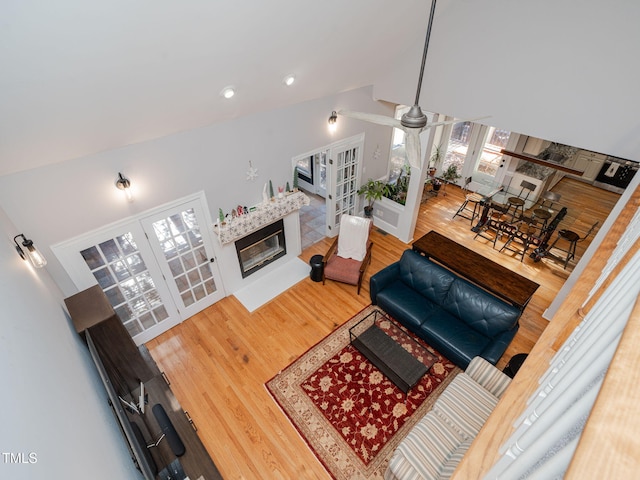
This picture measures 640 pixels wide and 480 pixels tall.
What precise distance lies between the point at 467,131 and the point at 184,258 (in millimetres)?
7365

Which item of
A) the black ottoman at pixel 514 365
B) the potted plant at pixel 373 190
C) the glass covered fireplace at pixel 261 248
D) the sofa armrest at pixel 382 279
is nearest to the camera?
the black ottoman at pixel 514 365

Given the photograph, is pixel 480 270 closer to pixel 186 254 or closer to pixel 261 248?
pixel 261 248

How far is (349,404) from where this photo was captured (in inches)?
159

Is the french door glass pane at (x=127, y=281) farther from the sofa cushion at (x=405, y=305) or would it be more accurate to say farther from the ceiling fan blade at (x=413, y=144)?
the ceiling fan blade at (x=413, y=144)

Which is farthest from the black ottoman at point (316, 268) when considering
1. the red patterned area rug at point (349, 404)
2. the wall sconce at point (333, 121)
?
the wall sconce at point (333, 121)

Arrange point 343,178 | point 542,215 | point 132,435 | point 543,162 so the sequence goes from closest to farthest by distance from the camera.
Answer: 1. point 132,435
2. point 343,178
3. point 542,215
4. point 543,162

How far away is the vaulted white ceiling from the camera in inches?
77.5

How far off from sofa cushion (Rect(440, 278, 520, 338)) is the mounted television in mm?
3853

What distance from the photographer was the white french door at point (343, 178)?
19.6 ft

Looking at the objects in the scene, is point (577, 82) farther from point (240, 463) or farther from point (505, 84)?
point (240, 463)

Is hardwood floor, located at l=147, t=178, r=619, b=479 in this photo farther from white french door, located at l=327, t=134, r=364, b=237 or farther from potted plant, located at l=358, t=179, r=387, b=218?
potted plant, located at l=358, t=179, r=387, b=218

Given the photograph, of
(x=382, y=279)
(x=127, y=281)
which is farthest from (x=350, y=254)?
(x=127, y=281)

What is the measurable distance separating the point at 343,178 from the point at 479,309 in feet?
10.9

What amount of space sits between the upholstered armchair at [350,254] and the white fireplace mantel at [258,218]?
92cm
